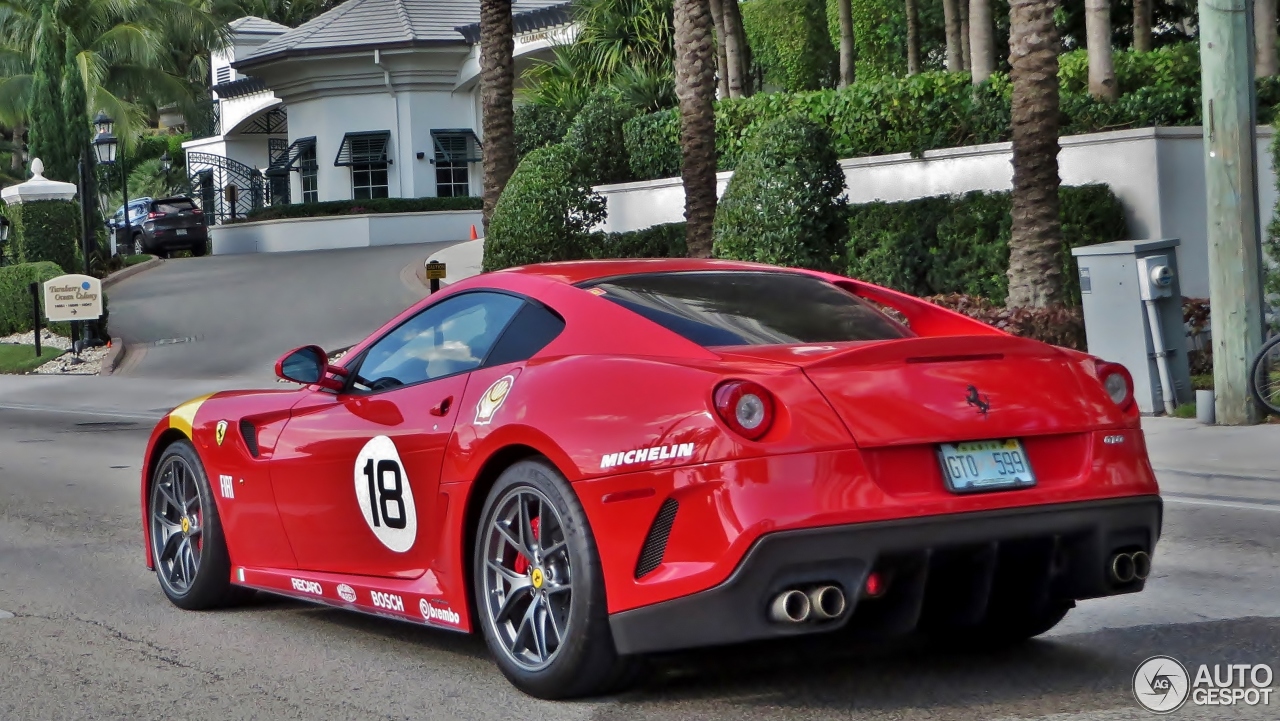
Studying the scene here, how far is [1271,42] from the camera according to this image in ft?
72.5

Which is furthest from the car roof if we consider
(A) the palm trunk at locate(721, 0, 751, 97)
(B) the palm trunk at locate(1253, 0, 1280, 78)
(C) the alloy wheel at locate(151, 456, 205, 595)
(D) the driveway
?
(A) the palm trunk at locate(721, 0, 751, 97)

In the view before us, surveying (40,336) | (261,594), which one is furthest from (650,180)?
(261,594)

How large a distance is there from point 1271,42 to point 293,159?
1280 inches

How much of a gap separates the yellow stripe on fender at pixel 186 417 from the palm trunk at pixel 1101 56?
15.5 m

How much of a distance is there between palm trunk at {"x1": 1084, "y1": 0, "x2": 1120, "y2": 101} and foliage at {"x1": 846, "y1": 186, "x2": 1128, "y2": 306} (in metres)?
2.59

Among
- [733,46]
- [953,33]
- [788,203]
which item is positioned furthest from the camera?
[733,46]

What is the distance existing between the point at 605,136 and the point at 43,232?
13.7 m

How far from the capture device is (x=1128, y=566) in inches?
205

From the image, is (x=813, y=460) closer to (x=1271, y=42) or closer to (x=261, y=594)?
(x=261, y=594)

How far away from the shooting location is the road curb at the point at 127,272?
122 ft

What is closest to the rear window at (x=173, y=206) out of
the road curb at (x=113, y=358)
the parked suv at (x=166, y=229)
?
the parked suv at (x=166, y=229)

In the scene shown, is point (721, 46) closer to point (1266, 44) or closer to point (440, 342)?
point (1266, 44)

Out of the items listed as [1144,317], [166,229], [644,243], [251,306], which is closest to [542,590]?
[1144,317]

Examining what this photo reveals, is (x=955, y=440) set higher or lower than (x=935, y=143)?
lower
